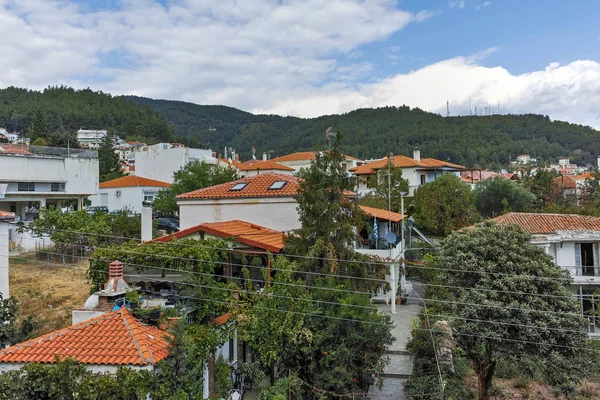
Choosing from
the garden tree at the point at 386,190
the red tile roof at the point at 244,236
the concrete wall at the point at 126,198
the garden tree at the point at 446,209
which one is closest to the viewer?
the red tile roof at the point at 244,236

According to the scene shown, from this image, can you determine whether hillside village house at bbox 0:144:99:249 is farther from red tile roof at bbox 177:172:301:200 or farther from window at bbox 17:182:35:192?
red tile roof at bbox 177:172:301:200

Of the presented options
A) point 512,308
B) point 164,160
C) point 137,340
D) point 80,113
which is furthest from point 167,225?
point 80,113

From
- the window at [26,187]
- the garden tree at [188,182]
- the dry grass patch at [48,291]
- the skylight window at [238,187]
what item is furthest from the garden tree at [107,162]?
the skylight window at [238,187]

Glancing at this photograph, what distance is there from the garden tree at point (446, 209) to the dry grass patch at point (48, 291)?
27.6m

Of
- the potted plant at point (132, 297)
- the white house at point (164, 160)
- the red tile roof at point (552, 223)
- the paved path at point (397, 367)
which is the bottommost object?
the paved path at point (397, 367)

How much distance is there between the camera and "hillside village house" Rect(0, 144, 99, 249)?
32.3 metres

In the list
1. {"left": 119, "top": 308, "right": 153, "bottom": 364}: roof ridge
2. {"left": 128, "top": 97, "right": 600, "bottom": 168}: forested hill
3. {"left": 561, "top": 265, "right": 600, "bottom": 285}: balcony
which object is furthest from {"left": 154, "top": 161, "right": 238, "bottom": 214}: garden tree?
{"left": 128, "top": 97, "right": 600, "bottom": 168}: forested hill

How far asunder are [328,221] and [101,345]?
745cm

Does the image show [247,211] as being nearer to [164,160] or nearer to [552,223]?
[552,223]

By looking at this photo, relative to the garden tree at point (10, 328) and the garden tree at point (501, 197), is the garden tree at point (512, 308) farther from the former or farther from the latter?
the garden tree at point (501, 197)

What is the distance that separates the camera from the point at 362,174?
56.1m

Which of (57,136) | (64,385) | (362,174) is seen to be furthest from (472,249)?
(57,136)

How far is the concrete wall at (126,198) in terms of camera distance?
47.5m

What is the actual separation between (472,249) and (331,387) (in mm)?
6554
